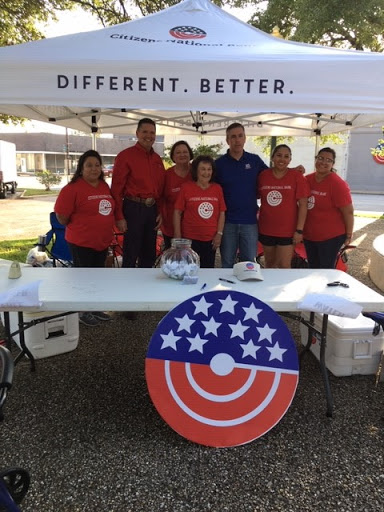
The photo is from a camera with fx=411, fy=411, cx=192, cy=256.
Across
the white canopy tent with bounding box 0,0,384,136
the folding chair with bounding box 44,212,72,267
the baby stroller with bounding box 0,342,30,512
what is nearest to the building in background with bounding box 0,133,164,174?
the folding chair with bounding box 44,212,72,267

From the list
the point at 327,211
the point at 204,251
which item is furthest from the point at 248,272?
the point at 327,211

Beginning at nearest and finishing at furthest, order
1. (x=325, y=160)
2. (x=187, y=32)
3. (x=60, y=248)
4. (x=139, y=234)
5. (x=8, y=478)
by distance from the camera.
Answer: (x=8, y=478)
(x=187, y=32)
(x=325, y=160)
(x=139, y=234)
(x=60, y=248)

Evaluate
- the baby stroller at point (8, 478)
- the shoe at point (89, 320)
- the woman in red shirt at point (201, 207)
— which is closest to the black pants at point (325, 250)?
the woman in red shirt at point (201, 207)

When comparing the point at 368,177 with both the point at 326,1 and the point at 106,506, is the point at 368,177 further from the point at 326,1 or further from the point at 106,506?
the point at 106,506

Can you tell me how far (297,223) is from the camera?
3.42 meters

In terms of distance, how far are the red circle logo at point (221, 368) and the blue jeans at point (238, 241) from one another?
1515mm

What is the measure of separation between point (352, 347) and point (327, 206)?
4.11 ft

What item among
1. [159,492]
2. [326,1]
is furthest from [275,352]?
[326,1]

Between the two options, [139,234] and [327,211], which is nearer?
[327,211]

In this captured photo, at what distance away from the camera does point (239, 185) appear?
3398mm

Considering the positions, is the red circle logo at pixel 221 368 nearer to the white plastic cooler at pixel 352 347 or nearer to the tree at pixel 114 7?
the white plastic cooler at pixel 352 347

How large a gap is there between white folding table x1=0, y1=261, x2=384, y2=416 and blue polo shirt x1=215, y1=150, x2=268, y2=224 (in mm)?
763

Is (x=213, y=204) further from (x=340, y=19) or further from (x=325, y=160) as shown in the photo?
(x=340, y=19)

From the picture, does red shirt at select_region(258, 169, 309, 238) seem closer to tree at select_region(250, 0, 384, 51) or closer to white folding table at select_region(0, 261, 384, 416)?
white folding table at select_region(0, 261, 384, 416)
